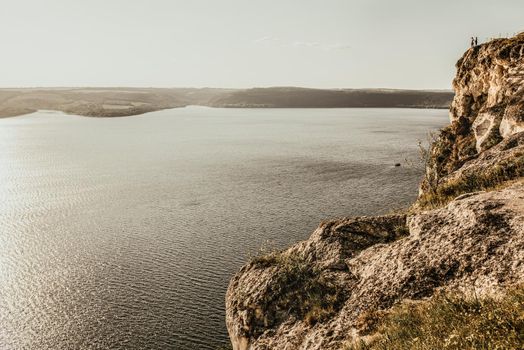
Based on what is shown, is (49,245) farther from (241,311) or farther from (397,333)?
(397,333)

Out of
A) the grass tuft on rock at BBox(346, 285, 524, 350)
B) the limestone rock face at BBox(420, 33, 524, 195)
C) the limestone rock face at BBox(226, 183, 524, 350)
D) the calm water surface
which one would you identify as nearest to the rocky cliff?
the limestone rock face at BBox(226, 183, 524, 350)

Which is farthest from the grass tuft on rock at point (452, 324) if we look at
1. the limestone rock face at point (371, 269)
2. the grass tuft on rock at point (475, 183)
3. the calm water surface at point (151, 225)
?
the calm water surface at point (151, 225)

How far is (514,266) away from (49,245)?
1099 inches

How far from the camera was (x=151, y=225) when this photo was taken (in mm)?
32000

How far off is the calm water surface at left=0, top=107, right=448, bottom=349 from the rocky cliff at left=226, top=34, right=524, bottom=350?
4.35 meters

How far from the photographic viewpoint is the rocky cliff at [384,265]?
10.0m

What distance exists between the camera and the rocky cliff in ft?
32.8

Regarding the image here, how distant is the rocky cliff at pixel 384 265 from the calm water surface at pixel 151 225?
435cm

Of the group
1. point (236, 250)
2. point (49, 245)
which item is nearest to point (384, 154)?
point (236, 250)

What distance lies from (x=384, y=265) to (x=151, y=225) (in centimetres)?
2344

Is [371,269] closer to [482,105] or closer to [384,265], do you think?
Answer: [384,265]

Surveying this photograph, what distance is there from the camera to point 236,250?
2647 cm

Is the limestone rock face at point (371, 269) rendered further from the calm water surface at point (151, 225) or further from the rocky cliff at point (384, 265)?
the calm water surface at point (151, 225)

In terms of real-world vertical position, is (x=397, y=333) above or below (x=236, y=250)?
above
